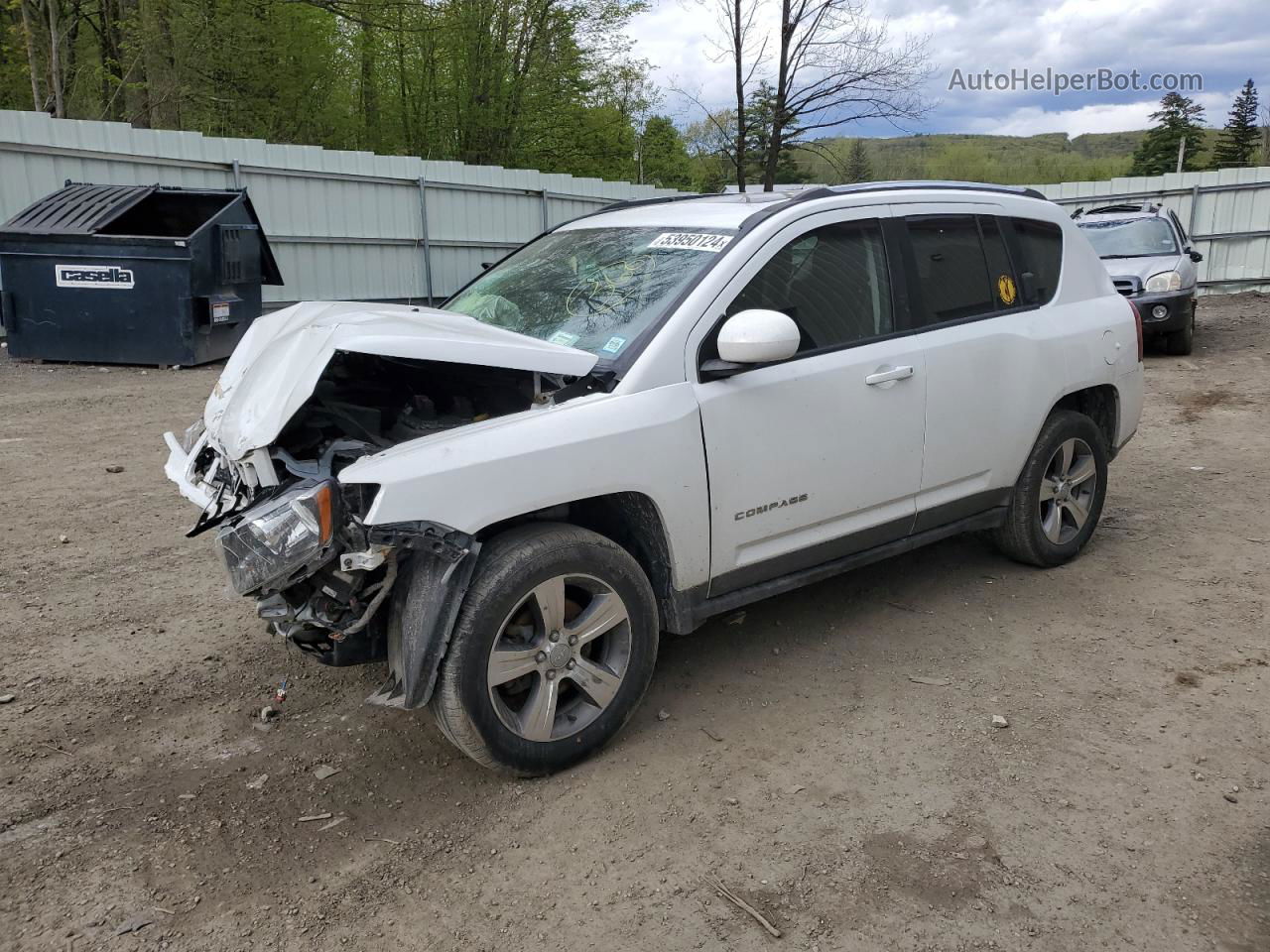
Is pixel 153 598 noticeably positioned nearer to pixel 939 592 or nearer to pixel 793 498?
pixel 793 498

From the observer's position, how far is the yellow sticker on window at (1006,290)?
4.60 metres

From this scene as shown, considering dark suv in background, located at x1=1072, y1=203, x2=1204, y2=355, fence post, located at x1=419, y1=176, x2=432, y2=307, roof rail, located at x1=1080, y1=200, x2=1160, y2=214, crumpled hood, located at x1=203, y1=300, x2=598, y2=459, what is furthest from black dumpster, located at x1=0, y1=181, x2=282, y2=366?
roof rail, located at x1=1080, y1=200, x2=1160, y2=214

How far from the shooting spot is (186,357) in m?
10.6

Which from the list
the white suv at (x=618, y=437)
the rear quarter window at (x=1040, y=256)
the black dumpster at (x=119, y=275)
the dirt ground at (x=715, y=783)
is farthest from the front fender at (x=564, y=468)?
the black dumpster at (x=119, y=275)

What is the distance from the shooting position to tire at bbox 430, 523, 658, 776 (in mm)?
3000

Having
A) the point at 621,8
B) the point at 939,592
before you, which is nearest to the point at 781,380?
the point at 939,592

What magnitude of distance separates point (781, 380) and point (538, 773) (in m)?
1.61

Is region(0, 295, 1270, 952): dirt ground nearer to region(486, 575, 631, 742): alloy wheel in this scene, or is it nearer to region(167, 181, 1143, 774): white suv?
region(486, 575, 631, 742): alloy wheel

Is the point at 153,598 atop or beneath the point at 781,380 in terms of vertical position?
beneath

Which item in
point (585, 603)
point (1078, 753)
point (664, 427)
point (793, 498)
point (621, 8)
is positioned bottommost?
point (1078, 753)

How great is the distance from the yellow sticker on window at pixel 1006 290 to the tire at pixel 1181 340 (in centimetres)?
913

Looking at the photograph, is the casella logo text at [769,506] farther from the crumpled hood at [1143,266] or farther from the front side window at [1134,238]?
the front side window at [1134,238]

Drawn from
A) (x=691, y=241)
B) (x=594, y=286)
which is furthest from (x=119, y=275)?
(x=691, y=241)

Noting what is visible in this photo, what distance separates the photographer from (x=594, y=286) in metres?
3.93
